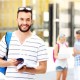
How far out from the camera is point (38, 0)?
1642 centimetres

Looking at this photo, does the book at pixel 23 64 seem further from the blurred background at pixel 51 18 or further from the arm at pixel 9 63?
the blurred background at pixel 51 18

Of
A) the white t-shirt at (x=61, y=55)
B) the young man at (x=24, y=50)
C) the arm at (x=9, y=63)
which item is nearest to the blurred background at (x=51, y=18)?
the white t-shirt at (x=61, y=55)

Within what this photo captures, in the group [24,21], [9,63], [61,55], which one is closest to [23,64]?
[9,63]

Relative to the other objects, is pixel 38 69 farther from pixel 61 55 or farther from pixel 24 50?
pixel 61 55

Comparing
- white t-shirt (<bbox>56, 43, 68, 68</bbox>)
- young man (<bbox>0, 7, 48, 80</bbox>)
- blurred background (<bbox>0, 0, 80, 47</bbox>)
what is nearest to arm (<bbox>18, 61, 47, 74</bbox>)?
young man (<bbox>0, 7, 48, 80</bbox>)

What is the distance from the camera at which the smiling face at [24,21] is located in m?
3.76

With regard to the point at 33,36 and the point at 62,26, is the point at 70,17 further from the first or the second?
the point at 33,36

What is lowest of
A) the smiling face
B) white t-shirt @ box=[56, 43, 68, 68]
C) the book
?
white t-shirt @ box=[56, 43, 68, 68]

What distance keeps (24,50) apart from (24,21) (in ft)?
0.94

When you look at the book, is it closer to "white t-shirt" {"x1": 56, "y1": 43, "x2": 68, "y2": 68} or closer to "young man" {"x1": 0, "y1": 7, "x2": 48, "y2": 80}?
"young man" {"x1": 0, "y1": 7, "x2": 48, "y2": 80}

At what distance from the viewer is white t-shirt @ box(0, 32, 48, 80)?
3.77 metres

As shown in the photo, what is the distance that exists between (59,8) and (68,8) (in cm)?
51

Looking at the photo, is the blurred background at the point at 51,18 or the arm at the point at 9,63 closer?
the arm at the point at 9,63

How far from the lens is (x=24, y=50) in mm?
3791
